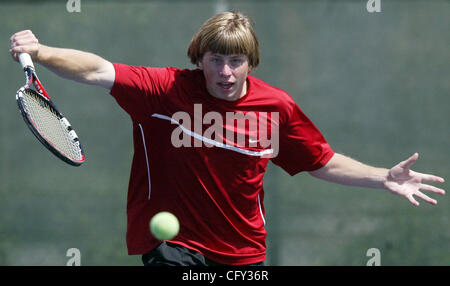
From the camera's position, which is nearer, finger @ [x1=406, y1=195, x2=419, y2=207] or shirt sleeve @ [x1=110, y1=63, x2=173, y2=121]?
shirt sleeve @ [x1=110, y1=63, x2=173, y2=121]

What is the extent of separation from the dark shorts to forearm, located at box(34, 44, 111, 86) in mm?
809

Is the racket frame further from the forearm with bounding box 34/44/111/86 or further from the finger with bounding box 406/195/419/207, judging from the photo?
the finger with bounding box 406/195/419/207

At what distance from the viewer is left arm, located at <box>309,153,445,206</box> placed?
342 centimetres

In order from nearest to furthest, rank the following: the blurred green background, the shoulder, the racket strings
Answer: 1. the racket strings
2. the shoulder
3. the blurred green background

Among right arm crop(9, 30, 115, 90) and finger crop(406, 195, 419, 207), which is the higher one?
right arm crop(9, 30, 115, 90)

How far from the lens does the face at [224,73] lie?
3154mm

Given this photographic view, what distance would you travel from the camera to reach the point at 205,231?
3236 millimetres

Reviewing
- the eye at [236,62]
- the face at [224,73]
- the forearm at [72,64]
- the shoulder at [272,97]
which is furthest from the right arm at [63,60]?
the shoulder at [272,97]

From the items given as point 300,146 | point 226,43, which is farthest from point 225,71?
point 300,146

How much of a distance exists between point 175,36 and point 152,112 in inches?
90.6

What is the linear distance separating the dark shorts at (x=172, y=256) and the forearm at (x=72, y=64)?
2.65 ft

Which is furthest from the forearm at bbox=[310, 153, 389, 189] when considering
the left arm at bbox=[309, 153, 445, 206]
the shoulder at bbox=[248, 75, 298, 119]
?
the shoulder at bbox=[248, 75, 298, 119]

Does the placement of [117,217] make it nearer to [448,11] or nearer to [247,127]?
[247,127]
